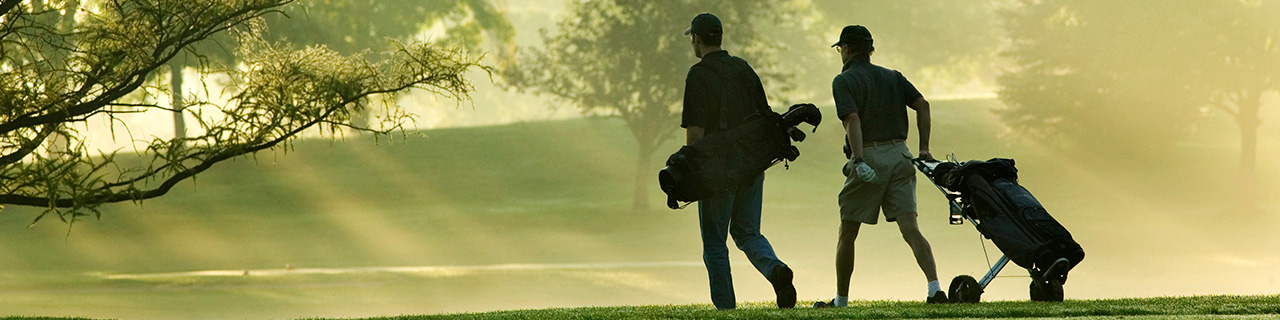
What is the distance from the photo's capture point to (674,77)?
30641mm

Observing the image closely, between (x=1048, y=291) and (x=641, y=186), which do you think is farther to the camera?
(x=641, y=186)

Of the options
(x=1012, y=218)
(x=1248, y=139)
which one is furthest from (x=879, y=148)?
(x=1248, y=139)

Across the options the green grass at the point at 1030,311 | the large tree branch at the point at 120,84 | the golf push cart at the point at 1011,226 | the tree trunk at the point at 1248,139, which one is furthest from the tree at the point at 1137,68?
the large tree branch at the point at 120,84

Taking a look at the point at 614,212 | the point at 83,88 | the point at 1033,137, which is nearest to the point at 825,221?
the point at 614,212

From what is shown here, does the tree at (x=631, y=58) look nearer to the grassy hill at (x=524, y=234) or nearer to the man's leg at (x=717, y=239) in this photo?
the grassy hill at (x=524, y=234)

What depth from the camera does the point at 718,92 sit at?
6930 millimetres

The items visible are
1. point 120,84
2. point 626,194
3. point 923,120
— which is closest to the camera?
point 923,120

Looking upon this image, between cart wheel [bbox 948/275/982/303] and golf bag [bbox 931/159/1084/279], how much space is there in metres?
0.28

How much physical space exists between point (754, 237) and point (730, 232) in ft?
0.62

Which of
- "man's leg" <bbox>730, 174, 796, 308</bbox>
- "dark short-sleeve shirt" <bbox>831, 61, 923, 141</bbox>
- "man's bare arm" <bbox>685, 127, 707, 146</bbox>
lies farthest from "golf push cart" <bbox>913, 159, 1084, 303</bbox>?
"man's bare arm" <bbox>685, 127, 707, 146</bbox>

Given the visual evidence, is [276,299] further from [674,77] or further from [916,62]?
[916,62]

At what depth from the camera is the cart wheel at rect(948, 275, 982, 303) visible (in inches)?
288

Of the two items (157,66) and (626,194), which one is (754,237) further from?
(626,194)

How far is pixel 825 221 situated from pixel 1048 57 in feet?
32.8
